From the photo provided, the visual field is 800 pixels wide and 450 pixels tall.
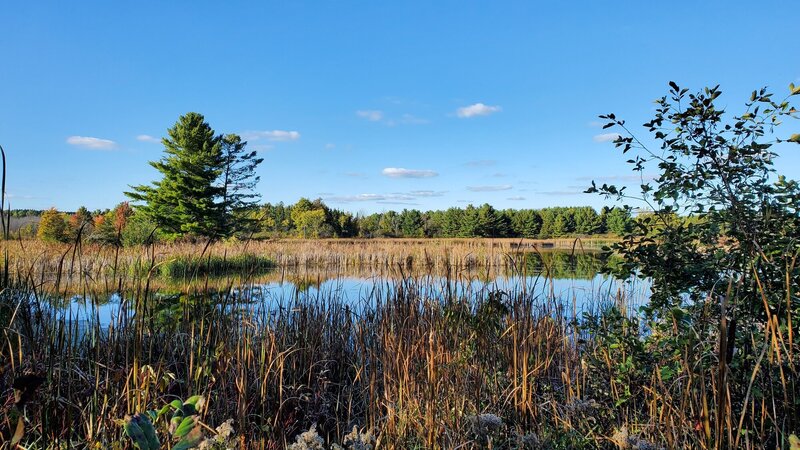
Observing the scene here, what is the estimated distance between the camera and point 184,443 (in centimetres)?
106

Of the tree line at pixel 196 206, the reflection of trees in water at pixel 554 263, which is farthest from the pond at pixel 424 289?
the tree line at pixel 196 206

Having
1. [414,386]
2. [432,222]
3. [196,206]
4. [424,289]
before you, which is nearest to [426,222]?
[432,222]

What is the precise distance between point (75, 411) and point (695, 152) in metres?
3.13

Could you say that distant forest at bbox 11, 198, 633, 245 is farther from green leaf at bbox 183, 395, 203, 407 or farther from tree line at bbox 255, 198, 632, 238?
green leaf at bbox 183, 395, 203, 407

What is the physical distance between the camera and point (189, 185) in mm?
28609

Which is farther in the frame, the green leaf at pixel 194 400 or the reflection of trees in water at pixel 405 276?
the reflection of trees in water at pixel 405 276

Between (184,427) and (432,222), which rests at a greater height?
(432,222)

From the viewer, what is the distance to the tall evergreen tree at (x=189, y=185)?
91.5ft

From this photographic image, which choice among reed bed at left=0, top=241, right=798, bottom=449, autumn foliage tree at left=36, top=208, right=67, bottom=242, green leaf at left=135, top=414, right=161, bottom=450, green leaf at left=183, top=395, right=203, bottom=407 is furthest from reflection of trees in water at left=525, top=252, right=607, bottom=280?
autumn foliage tree at left=36, top=208, right=67, bottom=242

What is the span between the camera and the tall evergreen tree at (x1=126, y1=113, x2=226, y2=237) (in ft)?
91.5

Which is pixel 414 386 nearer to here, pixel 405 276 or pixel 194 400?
pixel 194 400

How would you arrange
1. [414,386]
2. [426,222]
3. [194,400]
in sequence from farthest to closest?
[426,222], [414,386], [194,400]

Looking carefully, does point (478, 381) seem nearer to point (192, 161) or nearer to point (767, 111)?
point (767, 111)

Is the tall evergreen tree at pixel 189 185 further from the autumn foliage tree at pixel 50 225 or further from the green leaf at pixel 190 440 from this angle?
the green leaf at pixel 190 440
